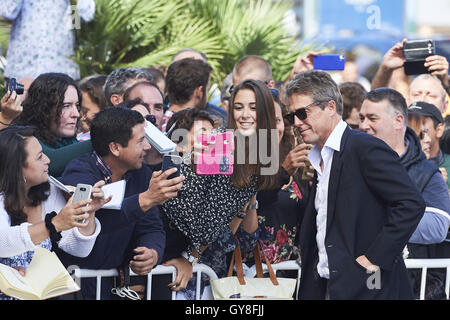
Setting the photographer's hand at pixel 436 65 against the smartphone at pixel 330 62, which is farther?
the photographer's hand at pixel 436 65

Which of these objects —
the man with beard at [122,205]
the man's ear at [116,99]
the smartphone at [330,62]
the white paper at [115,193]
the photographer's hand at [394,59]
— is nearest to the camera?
the white paper at [115,193]

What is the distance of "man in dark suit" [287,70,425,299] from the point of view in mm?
3846

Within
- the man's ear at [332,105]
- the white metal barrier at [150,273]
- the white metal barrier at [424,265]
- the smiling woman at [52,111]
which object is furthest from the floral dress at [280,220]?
the smiling woman at [52,111]

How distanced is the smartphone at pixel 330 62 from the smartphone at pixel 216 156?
140cm

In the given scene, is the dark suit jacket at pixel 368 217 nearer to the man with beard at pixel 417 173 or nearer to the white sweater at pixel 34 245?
the man with beard at pixel 417 173

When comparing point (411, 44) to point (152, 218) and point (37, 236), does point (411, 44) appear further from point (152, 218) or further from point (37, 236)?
point (37, 236)

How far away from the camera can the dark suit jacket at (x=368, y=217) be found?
3.84 meters

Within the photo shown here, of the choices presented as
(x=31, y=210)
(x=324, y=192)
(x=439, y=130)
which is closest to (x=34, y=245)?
(x=31, y=210)

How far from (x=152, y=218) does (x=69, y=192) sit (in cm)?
50

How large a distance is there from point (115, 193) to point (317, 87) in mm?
1167

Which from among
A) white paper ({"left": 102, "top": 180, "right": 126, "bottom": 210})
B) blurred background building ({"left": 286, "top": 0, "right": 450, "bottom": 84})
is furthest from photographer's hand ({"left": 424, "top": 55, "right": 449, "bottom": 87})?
blurred background building ({"left": 286, "top": 0, "right": 450, "bottom": 84})

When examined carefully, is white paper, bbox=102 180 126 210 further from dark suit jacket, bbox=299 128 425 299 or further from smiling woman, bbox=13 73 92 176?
dark suit jacket, bbox=299 128 425 299

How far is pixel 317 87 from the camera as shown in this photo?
13.7 ft

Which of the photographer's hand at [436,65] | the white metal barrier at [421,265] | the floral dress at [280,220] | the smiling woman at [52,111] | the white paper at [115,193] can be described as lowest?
the white metal barrier at [421,265]
